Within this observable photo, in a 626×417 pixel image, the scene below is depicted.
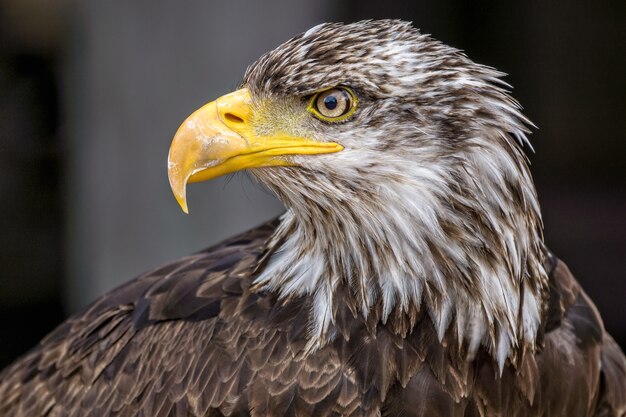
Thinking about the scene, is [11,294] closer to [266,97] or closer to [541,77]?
[541,77]

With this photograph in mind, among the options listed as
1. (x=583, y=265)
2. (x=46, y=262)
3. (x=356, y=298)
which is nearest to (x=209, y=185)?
(x=46, y=262)

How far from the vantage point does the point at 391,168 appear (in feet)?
9.50

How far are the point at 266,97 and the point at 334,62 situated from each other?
22 cm

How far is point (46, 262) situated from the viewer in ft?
22.1

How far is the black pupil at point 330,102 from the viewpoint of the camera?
9.46ft

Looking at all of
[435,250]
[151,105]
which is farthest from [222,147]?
[151,105]

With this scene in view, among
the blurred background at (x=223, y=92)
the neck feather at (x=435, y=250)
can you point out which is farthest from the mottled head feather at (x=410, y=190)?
the blurred background at (x=223, y=92)

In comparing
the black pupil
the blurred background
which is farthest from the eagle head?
the blurred background

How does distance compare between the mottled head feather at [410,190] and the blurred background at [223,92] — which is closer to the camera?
the mottled head feather at [410,190]

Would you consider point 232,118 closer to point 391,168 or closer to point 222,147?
point 222,147

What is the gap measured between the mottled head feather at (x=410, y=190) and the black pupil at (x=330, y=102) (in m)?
0.04

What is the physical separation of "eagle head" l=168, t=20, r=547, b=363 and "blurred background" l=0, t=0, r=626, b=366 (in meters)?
2.51

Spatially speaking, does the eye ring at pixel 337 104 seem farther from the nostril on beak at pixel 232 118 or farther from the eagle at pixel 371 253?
the nostril on beak at pixel 232 118

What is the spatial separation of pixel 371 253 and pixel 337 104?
44cm
